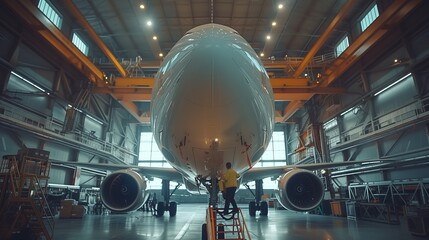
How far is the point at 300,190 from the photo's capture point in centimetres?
736

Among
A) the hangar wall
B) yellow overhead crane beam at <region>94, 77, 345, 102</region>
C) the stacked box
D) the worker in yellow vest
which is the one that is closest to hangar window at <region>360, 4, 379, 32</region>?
the hangar wall

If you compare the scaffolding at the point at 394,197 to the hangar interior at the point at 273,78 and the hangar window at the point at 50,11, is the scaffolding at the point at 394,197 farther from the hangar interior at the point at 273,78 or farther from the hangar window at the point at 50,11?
the hangar window at the point at 50,11

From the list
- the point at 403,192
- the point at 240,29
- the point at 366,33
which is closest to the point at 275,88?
the point at 366,33

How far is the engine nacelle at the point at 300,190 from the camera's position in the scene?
689cm

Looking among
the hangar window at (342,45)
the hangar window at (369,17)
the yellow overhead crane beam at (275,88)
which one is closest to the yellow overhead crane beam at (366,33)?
the yellow overhead crane beam at (275,88)

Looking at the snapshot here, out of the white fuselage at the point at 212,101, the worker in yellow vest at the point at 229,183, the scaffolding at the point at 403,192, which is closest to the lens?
the white fuselage at the point at 212,101

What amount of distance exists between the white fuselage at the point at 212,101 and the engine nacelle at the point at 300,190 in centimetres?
347

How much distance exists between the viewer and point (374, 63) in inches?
633

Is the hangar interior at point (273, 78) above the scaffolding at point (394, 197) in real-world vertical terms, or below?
above

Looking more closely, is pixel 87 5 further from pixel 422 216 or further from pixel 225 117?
pixel 422 216

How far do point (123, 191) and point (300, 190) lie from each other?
5042mm

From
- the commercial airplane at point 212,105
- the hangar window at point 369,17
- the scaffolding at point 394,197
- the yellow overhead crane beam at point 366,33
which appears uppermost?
the hangar window at point 369,17

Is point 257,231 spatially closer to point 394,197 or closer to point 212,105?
point 212,105

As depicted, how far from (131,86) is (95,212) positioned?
8023mm
